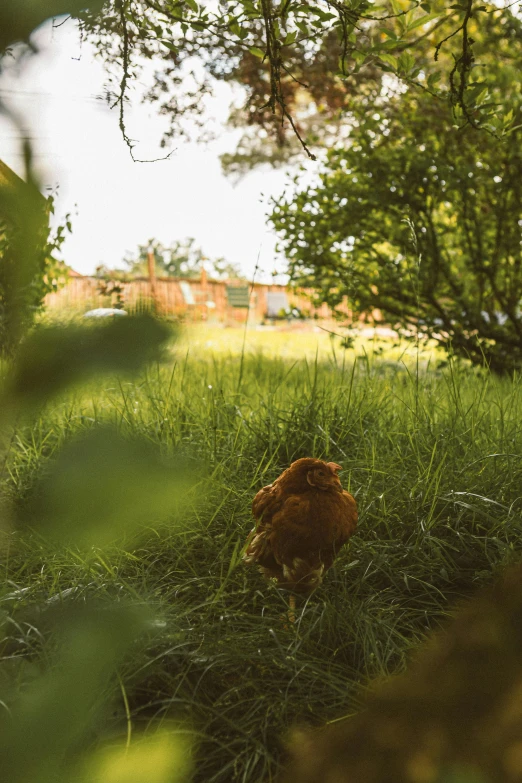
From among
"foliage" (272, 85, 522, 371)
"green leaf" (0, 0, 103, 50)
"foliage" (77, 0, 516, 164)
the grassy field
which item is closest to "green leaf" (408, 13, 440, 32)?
"foliage" (77, 0, 516, 164)

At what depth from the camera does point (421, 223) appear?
4.21 m

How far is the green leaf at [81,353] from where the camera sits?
0.40 metres

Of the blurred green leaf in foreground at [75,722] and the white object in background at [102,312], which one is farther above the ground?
the white object in background at [102,312]

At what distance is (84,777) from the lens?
39 centimetres

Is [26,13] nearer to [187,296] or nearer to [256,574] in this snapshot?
[187,296]

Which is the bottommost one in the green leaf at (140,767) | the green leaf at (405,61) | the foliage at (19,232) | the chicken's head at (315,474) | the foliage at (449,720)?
the chicken's head at (315,474)

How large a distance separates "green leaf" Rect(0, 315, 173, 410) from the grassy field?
0.07 feet

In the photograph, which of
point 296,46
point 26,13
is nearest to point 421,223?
point 296,46

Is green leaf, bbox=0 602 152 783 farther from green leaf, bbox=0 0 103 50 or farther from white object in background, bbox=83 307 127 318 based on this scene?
green leaf, bbox=0 0 103 50

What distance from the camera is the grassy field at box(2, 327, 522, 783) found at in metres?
1.23

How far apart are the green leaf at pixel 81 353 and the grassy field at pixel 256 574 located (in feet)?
0.07

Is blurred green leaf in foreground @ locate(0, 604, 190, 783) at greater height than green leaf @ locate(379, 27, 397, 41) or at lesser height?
lesser

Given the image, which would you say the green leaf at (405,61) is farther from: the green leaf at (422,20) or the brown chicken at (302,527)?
the brown chicken at (302,527)

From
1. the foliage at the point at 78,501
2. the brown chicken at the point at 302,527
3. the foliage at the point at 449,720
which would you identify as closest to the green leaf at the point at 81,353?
the foliage at the point at 78,501
